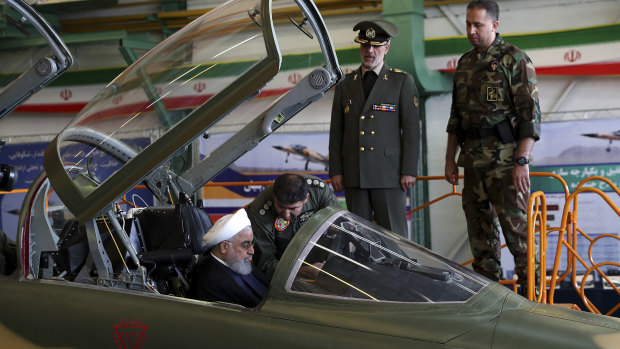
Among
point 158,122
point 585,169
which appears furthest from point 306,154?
point 158,122

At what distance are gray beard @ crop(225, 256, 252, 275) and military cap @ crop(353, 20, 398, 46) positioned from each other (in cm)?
200

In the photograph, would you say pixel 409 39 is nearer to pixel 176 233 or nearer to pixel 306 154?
pixel 306 154

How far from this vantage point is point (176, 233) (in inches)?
133

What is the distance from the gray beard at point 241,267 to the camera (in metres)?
3.06

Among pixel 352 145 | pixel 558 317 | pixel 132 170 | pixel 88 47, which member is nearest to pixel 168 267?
pixel 132 170

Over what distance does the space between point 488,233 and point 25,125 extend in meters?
8.16

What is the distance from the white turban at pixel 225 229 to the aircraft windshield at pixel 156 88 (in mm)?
532

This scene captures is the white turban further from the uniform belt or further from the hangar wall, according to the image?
the hangar wall

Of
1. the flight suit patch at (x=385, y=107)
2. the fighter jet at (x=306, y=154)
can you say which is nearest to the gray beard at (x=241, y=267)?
the flight suit patch at (x=385, y=107)

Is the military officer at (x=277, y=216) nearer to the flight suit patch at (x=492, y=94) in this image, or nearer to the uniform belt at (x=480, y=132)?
the uniform belt at (x=480, y=132)

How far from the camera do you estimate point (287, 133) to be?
341 inches

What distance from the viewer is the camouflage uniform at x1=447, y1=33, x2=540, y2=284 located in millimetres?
4191

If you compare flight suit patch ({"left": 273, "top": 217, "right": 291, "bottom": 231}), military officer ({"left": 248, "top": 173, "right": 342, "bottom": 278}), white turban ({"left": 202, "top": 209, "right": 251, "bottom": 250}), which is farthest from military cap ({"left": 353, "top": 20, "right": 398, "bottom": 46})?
white turban ({"left": 202, "top": 209, "right": 251, "bottom": 250})

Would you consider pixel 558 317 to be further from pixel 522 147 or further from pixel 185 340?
pixel 522 147
